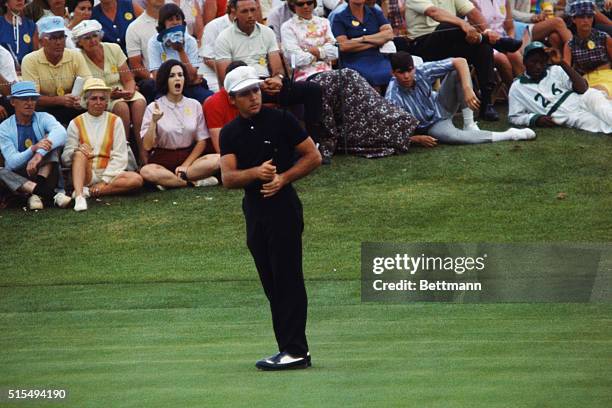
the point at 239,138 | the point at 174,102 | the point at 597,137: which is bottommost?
the point at 597,137

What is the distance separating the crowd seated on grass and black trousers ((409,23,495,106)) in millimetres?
18

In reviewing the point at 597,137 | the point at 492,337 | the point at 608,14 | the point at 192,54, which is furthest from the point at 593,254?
the point at 608,14

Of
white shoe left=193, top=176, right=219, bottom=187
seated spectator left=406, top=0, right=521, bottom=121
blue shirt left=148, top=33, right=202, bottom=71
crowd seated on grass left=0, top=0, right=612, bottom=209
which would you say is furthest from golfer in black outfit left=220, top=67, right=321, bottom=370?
seated spectator left=406, top=0, right=521, bottom=121

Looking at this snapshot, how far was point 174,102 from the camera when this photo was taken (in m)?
14.6

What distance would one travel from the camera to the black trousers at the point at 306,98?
568 inches

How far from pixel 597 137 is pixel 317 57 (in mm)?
3606

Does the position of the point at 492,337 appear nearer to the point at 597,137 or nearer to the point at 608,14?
the point at 597,137

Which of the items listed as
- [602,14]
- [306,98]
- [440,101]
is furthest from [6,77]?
[602,14]

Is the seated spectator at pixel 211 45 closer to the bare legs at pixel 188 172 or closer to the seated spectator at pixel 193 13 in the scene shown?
the seated spectator at pixel 193 13

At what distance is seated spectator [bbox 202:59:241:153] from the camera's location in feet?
47.6

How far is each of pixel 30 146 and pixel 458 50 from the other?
17.9 feet

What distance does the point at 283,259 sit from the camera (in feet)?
26.8

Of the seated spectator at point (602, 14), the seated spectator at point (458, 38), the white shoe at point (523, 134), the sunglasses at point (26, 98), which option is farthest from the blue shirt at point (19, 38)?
the seated spectator at point (602, 14)

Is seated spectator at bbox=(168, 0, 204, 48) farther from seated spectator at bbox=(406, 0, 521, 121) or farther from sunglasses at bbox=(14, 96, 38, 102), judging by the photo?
sunglasses at bbox=(14, 96, 38, 102)
